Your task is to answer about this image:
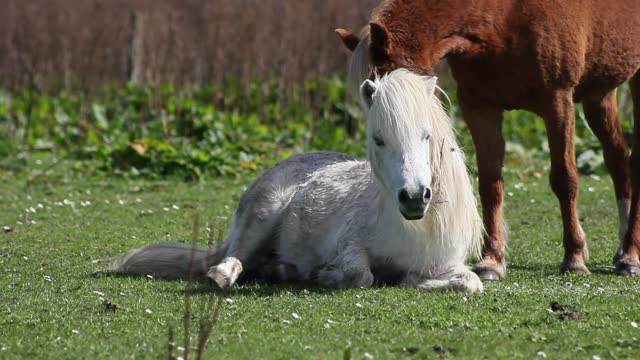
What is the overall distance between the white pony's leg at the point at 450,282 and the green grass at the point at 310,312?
11 centimetres

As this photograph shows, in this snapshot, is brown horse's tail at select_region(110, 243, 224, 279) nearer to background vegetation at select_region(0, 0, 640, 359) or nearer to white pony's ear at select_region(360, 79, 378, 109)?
background vegetation at select_region(0, 0, 640, 359)

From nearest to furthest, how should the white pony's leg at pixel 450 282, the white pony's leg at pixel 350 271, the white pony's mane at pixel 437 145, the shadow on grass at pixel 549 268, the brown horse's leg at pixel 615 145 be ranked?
the white pony's mane at pixel 437 145
the white pony's leg at pixel 450 282
the white pony's leg at pixel 350 271
the shadow on grass at pixel 549 268
the brown horse's leg at pixel 615 145

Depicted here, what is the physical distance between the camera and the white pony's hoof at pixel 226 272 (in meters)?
6.58

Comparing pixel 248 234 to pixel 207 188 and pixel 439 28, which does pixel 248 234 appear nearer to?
pixel 439 28

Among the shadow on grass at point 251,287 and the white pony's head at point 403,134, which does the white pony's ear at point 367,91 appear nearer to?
the white pony's head at point 403,134

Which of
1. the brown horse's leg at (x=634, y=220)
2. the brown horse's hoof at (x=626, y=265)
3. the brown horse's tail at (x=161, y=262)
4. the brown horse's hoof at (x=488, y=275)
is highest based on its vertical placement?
the brown horse's leg at (x=634, y=220)

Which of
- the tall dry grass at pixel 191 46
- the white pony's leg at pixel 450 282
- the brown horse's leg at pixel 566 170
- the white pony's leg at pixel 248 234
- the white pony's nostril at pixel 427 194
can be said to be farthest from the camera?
the tall dry grass at pixel 191 46

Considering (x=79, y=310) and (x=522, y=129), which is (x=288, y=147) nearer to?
(x=522, y=129)

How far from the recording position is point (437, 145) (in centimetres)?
621

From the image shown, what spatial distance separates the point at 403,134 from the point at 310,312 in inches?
42.3

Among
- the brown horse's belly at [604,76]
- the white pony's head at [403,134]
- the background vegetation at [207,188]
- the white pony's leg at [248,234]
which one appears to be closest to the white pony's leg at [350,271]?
the background vegetation at [207,188]

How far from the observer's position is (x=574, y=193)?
23.7 feet

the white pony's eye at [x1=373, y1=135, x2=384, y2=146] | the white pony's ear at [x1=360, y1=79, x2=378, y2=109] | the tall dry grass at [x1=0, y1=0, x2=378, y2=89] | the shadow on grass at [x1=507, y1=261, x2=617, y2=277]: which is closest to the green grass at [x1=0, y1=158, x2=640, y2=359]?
the shadow on grass at [x1=507, y1=261, x2=617, y2=277]

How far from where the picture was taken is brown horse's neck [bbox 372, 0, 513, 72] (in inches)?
251
